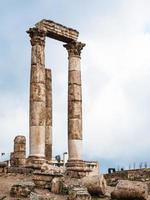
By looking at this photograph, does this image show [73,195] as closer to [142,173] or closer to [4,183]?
[4,183]

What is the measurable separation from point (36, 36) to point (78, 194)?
12173 millimetres

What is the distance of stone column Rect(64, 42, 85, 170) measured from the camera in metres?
26.0

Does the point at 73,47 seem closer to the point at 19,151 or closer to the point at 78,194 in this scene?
the point at 19,151

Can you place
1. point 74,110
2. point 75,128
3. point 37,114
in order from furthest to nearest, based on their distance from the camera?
point 74,110
point 75,128
point 37,114

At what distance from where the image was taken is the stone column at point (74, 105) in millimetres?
26016

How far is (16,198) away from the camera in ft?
51.4

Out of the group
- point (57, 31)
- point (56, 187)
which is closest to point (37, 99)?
point (57, 31)

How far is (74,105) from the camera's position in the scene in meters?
26.5

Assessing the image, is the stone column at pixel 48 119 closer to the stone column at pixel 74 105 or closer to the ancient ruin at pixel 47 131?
the ancient ruin at pixel 47 131

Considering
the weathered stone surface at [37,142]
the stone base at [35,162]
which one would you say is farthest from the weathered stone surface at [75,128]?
the stone base at [35,162]

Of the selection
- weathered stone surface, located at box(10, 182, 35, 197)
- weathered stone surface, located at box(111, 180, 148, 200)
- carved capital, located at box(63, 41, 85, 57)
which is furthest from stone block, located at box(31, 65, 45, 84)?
weathered stone surface, located at box(111, 180, 148, 200)

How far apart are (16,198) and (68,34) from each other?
1357cm

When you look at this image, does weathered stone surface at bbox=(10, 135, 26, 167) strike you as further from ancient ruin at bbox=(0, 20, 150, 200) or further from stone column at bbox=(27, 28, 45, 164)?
stone column at bbox=(27, 28, 45, 164)

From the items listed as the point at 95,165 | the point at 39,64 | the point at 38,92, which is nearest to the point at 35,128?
the point at 38,92
